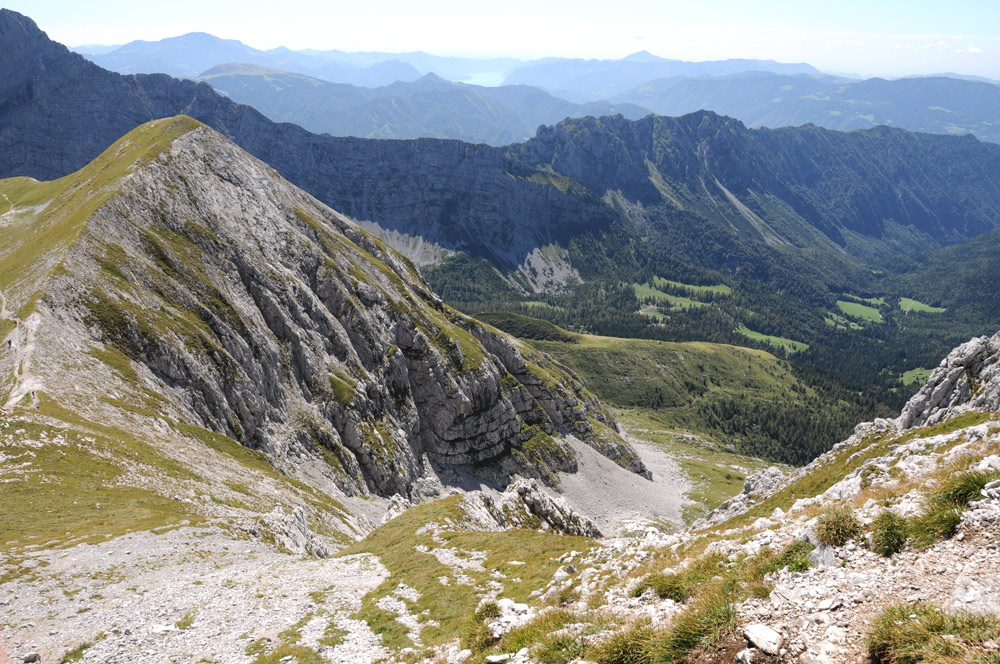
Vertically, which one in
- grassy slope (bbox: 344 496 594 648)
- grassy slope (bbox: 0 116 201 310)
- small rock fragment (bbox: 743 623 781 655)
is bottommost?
grassy slope (bbox: 344 496 594 648)

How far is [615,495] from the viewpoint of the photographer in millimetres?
145125

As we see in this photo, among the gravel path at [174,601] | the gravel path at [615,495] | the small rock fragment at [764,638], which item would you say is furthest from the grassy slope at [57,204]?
the gravel path at [615,495]

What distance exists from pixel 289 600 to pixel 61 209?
122 metres

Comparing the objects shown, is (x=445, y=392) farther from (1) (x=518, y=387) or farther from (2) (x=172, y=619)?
(2) (x=172, y=619)

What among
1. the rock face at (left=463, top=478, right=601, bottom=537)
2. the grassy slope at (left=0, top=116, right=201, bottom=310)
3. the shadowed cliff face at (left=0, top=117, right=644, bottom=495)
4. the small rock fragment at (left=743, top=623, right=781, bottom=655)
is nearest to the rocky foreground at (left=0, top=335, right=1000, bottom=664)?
the small rock fragment at (left=743, top=623, right=781, bottom=655)

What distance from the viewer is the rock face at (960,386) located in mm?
56219

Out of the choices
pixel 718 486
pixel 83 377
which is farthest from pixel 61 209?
pixel 718 486

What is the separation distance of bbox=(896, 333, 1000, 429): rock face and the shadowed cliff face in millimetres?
85361

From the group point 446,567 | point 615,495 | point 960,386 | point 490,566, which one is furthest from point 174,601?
point 615,495

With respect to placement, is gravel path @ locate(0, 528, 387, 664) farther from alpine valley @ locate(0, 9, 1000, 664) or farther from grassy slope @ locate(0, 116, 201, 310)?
grassy slope @ locate(0, 116, 201, 310)

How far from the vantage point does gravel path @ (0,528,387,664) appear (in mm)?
25172

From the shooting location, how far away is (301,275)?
118 m

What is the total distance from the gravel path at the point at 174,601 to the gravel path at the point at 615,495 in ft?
330

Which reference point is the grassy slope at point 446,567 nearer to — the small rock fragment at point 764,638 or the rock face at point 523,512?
the rock face at point 523,512
